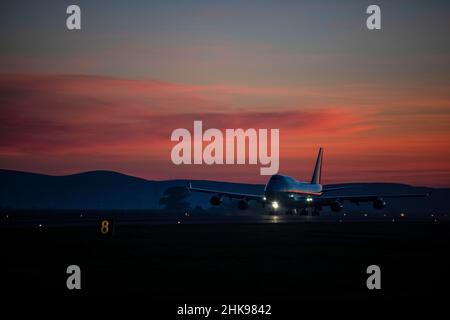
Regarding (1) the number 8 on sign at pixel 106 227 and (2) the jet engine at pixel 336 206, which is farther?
(2) the jet engine at pixel 336 206

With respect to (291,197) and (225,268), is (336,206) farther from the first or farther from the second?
(225,268)

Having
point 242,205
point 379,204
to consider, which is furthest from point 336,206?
point 242,205

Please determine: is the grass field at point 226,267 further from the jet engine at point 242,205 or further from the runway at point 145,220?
the jet engine at point 242,205

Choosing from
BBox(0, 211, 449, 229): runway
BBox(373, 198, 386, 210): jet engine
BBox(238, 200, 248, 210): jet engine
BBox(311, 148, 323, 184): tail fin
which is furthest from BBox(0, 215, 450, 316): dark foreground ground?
BBox(311, 148, 323, 184): tail fin

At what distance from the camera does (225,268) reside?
106ft

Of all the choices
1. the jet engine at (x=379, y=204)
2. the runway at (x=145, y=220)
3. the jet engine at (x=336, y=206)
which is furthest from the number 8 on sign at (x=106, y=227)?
the jet engine at (x=379, y=204)

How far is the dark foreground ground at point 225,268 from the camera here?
24.9 meters

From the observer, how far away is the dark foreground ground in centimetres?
2492

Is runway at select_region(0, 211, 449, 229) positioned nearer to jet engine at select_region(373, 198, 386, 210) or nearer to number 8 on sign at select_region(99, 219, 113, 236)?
jet engine at select_region(373, 198, 386, 210)

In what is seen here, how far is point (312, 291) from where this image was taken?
84.2 feet

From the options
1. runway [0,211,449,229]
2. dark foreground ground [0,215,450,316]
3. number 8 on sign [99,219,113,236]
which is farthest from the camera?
runway [0,211,449,229]

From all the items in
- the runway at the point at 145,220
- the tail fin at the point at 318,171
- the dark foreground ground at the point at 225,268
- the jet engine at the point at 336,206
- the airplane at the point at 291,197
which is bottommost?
the dark foreground ground at the point at 225,268
